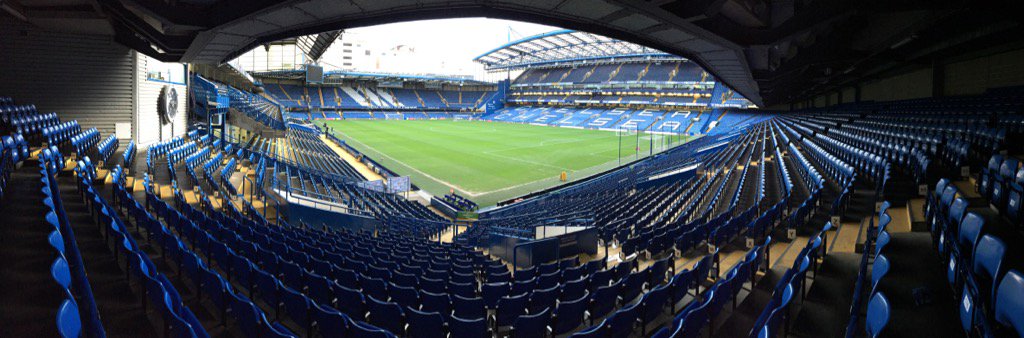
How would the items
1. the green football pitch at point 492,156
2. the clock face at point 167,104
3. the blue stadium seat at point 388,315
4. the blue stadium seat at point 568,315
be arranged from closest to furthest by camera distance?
the blue stadium seat at point 388,315, the blue stadium seat at point 568,315, the clock face at point 167,104, the green football pitch at point 492,156

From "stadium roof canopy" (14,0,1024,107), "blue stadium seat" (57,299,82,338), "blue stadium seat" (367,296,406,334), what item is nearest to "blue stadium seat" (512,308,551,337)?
"blue stadium seat" (367,296,406,334)

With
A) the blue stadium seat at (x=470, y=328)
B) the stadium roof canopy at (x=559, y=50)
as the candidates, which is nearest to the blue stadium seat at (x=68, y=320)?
the blue stadium seat at (x=470, y=328)

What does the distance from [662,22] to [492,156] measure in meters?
24.5

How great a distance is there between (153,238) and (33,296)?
3.67 m

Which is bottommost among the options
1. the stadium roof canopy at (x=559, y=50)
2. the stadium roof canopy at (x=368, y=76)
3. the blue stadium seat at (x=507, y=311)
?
the blue stadium seat at (x=507, y=311)

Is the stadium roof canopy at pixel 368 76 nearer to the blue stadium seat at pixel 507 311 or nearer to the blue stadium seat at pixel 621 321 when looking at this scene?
the blue stadium seat at pixel 507 311

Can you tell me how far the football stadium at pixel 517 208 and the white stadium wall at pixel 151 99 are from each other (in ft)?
0.33

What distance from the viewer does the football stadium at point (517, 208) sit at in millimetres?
3967

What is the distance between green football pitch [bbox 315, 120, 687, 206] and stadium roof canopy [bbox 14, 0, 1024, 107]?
10.1 m

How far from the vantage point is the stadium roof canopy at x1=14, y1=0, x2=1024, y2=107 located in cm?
893

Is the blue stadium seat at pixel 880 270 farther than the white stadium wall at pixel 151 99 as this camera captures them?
No

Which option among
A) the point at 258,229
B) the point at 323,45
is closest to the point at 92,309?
the point at 258,229

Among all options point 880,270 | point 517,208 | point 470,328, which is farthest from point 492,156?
point 880,270

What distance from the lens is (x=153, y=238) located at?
274 inches
